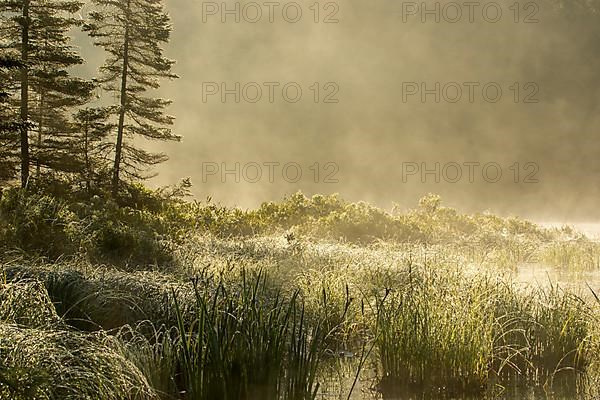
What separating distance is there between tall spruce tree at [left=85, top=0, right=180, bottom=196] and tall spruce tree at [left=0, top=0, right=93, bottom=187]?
4.09ft

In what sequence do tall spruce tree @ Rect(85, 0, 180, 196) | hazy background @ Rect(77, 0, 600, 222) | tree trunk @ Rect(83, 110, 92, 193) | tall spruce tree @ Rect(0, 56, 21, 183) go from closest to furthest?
tall spruce tree @ Rect(0, 56, 21, 183), tree trunk @ Rect(83, 110, 92, 193), tall spruce tree @ Rect(85, 0, 180, 196), hazy background @ Rect(77, 0, 600, 222)

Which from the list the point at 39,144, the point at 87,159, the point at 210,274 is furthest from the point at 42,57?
the point at 210,274

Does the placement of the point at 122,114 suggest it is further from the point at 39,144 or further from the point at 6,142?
the point at 6,142

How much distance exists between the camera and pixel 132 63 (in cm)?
2964

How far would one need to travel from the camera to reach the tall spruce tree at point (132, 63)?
95.8 ft

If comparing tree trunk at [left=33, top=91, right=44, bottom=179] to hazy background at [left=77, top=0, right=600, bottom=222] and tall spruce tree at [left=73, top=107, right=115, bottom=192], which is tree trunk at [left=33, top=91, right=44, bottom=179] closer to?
tall spruce tree at [left=73, top=107, right=115, bottom=192]

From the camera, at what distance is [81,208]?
2034 cm

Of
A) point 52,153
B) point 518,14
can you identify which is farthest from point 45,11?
point 518,14

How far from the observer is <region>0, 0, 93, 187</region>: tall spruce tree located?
1015 inches

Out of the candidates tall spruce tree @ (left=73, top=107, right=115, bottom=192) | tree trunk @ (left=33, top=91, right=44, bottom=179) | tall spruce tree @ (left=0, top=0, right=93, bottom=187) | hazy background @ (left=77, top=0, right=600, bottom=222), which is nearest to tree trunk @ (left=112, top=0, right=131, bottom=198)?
tall spruce tree @ (left=73, top=107, right=115, bottom=192)

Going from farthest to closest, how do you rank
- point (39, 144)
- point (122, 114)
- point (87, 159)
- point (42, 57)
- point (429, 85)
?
point (429, 85) < point (122, 114) < point (87, 159) < point (39, 144) < point (42, 57)

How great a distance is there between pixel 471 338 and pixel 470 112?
13624cm

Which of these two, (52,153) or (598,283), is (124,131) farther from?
(598,283)

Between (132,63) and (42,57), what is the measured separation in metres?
4.14
